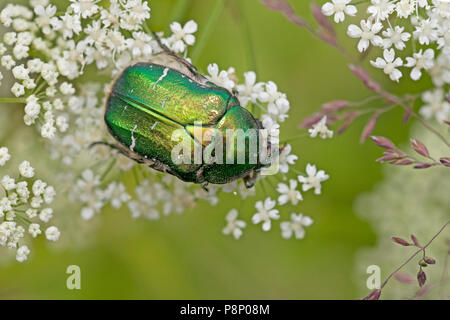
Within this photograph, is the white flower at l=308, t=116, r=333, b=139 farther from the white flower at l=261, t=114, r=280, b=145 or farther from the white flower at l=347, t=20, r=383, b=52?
the white flower at l=347, t=20, r=383, b=52

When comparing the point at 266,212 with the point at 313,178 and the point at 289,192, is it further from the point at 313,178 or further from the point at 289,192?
the point at 313,178

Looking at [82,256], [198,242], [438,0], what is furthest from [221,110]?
[82,256]

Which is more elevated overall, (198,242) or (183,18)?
(183,18)

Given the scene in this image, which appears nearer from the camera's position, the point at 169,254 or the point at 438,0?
the point at 438,0

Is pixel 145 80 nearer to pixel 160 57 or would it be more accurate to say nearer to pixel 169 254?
pixel 160 57

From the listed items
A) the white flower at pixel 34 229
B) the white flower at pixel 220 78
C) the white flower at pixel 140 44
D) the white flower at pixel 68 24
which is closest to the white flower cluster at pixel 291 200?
the white flower at pixel 220 78

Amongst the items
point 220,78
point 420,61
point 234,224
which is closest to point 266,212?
point 234,224
